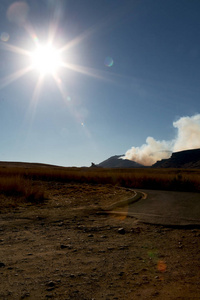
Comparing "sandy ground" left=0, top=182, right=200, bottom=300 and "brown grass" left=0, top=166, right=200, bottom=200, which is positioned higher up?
"brown grass" left=0, top=166, right=200, bottom=200

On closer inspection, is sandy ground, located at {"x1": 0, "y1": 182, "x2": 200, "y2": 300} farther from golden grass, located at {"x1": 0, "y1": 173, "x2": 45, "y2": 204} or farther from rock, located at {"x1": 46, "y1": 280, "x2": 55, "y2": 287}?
golden grass, located at {"x1": 0, "y1": 173, "x2": 45, "y2": 204}

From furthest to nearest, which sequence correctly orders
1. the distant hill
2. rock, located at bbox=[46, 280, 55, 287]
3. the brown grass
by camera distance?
the distant hill < the brown grass < rock, located at bbox=[46, 280, 55, 287]

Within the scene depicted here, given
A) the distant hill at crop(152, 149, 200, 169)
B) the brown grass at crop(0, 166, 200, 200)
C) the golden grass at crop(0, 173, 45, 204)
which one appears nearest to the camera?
the golden grass at crop(0, 173, 45, 204)

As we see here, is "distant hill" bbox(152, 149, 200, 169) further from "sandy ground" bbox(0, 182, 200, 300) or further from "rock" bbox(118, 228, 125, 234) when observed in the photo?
"sandy ground" bbox(0, 182, 200, 300)

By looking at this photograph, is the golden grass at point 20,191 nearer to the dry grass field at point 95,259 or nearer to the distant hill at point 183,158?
the dry grass field at point 95,259

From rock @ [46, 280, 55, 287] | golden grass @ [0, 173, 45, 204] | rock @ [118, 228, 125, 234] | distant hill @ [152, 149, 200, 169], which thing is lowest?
rock @ [46, 280, 55, 287]

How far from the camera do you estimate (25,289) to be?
2.66 meters

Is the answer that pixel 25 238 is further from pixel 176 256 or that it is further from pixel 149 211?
pixel 149 211

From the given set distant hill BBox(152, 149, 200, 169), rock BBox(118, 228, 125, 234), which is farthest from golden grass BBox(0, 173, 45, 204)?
distant hill BBox(152, 149, 200, 169)

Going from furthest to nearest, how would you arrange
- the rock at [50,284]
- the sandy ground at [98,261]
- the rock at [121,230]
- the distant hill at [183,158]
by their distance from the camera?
the distant hill at [183,158]
the rock at [121,230]
the rock at [50,284]
the sandy ground at [98,261]

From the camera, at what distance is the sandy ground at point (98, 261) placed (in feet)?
8.63

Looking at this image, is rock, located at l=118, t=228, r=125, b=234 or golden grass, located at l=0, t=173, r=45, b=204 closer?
rock, located at l=118, t=228, r=125, b=234

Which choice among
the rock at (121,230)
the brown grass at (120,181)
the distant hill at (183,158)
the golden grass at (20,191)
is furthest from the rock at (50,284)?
the distant hill at (183,158)

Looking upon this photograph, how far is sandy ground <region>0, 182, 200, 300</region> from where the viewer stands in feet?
8.63
